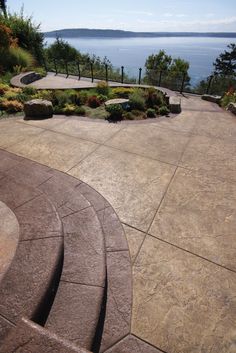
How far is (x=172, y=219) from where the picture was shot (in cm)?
374

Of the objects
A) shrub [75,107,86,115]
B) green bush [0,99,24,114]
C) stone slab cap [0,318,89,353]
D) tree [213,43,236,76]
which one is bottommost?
tree [213,43,236,76]

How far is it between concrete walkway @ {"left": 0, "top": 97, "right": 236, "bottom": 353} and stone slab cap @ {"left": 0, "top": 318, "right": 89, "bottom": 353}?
2.73 feet

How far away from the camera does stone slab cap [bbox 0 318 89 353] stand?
1864mm

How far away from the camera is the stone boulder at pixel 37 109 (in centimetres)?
746

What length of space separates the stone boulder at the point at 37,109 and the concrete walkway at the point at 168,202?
19.7 inches

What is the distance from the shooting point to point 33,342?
1905 millimetres

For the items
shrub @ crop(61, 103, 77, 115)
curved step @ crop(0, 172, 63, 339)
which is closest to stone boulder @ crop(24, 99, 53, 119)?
shrub @ crop(61, 103, 77, 115)

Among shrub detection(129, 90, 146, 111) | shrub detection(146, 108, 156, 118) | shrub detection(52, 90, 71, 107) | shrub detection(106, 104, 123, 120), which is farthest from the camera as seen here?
shrub detection(129, 90, 146, 111)

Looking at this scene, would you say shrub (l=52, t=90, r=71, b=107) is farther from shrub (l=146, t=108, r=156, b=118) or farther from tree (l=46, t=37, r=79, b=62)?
tree (l=46, t=37, r=79, b=62)

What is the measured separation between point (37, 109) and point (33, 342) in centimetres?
701

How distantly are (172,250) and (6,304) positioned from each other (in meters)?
2.15

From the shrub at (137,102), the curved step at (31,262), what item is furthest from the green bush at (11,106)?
the curved step at (31,262)

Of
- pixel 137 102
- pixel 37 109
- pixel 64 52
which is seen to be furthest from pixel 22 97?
pixel 64 52

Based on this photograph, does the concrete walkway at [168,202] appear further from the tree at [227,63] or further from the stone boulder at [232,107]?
the tree at [227,63]
